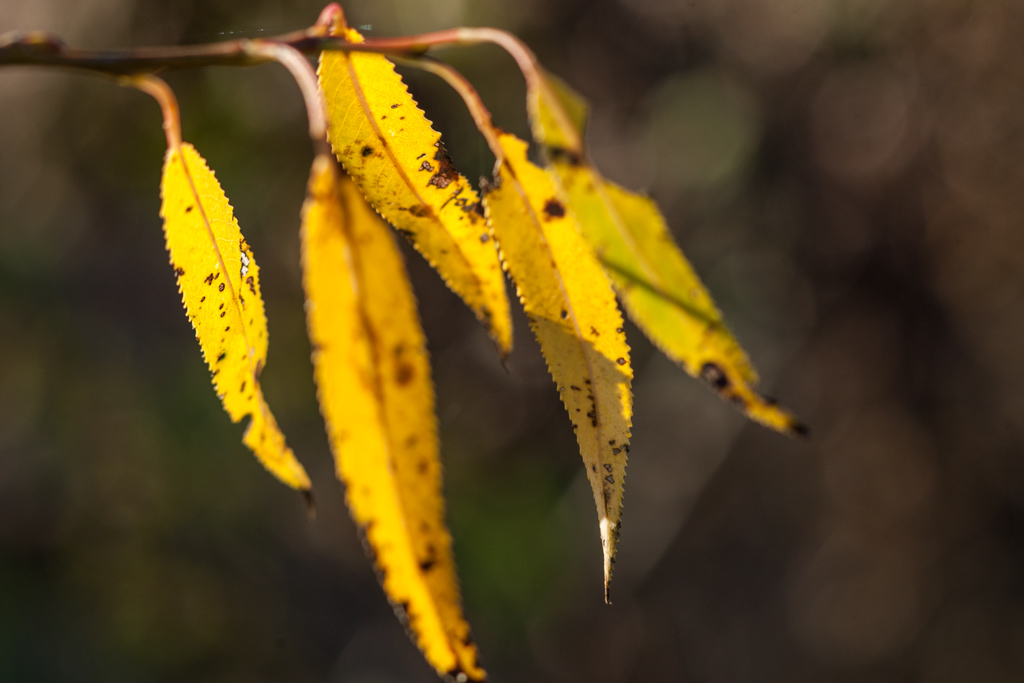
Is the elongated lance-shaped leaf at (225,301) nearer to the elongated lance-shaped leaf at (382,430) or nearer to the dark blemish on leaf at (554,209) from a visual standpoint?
the elongated lance-shaped leaf at (382,430)

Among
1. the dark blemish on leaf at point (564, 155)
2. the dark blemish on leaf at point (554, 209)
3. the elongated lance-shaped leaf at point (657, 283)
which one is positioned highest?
the dark blemish on leaf at point (564, 155)

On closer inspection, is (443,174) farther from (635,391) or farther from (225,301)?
(635,391)

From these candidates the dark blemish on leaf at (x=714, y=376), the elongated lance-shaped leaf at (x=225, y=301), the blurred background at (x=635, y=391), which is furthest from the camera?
the blurred background at (x=635, y=391)

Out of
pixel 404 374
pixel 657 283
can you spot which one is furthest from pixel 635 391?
pixel 404 374

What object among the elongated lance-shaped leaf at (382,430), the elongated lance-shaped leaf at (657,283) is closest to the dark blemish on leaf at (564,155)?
the elongated lance-shaped leaf at (657,283)

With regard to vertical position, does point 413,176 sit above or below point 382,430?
above

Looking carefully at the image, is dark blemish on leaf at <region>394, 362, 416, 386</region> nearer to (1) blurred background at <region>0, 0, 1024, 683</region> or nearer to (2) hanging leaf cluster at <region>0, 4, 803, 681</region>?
(2) hanging leaf cluster at <region>0, 4, 803, 681</region>
